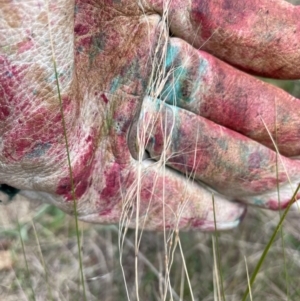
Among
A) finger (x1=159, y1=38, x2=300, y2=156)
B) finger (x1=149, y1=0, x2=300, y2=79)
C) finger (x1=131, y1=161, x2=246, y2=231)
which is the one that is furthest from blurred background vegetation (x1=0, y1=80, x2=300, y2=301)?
finger (x1=149, y1=0, x2=300, y2=79)

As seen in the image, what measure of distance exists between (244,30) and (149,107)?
18 centimetres

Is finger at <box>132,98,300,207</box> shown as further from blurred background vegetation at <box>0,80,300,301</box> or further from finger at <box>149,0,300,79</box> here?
blurred background vegetation at <box>0,80,300,301</box>

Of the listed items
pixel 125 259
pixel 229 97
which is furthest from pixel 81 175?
pixel 125 259

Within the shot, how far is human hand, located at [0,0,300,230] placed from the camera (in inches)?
29.3

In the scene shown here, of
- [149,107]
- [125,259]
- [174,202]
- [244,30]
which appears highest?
[244,30]

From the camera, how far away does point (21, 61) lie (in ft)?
2.34

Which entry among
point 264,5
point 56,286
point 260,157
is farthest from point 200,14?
point 56,286

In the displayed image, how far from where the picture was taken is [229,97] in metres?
0.91

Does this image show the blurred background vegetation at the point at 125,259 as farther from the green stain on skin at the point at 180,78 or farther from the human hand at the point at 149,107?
the green stain on skin at the point at 180,78

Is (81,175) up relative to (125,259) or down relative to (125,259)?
up

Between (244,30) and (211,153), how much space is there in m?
0.20

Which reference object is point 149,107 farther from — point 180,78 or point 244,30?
point 244,30

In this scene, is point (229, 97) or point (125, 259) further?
point (125, 259)

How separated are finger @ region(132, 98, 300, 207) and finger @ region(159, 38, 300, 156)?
0.7 inches
